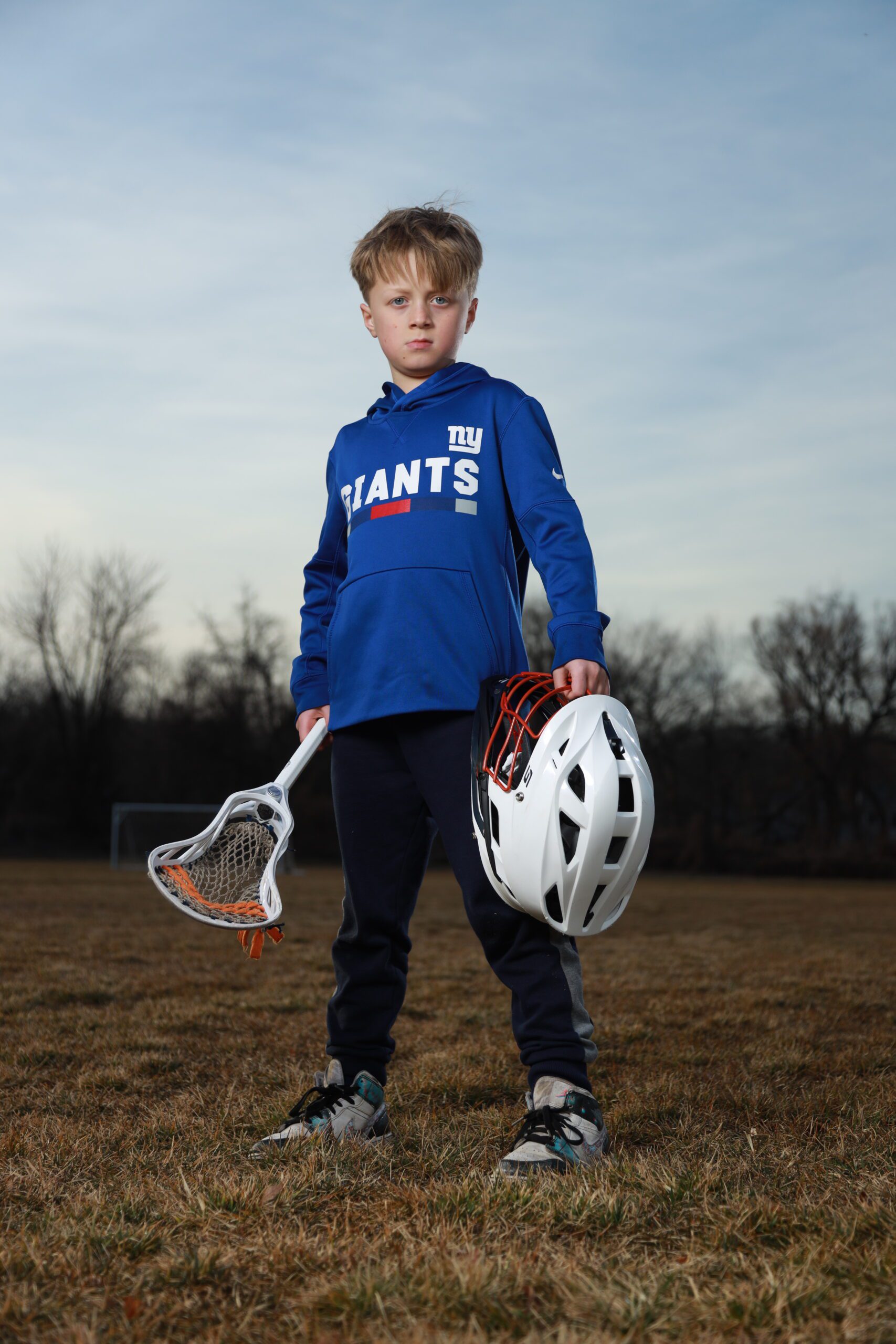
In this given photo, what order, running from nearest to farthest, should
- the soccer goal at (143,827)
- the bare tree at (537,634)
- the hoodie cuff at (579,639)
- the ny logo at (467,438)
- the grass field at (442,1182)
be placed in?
the grass field at (442,1182) < the hoodie cuff at (579,639) < the ny logo at (467,438) < the soccer goal at (143,827) < the bare tree at (537,634)

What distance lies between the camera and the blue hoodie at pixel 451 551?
2.49 m

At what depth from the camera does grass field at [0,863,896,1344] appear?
1503 mm

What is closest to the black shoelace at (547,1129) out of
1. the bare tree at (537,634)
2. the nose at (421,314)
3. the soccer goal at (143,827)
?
the nose at (421,314)

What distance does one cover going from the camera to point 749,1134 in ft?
8.54

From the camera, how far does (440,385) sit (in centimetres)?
274

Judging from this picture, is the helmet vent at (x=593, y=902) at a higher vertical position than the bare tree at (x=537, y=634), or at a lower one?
lower

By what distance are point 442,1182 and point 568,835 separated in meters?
0.72

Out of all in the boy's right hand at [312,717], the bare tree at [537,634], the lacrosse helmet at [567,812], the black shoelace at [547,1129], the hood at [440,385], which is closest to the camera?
the lacrosse helmet at [567,812]

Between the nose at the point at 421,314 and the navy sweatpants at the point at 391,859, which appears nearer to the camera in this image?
the navy sweatpants at the point at 391,859

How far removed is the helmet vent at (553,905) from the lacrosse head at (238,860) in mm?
601

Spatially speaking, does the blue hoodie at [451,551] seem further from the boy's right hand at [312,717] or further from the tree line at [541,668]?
the tree line at [541,668]

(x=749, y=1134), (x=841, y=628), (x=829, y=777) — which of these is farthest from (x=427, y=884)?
(x=841, y=628)

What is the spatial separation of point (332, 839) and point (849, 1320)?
2831 cm

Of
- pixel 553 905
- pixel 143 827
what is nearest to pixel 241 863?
pixel 553 905
